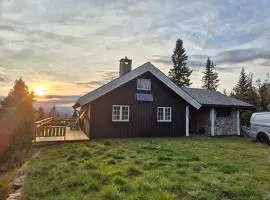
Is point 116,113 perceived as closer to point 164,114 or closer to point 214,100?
point 164,114

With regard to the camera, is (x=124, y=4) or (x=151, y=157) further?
(x=124, y=4)

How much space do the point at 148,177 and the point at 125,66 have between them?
13025 millimetres

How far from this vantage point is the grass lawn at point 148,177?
5.23 m

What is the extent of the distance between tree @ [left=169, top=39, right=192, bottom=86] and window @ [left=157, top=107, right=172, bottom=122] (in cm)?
Result: 2791

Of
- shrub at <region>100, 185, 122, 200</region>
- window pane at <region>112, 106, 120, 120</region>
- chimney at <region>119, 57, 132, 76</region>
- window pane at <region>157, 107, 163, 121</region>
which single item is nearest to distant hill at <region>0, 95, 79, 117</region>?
window pane at <region>112, 106, 120, 120</region>

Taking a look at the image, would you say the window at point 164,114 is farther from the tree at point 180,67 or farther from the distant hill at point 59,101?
the tree at point 180,67

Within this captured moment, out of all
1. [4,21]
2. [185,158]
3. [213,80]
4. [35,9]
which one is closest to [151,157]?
[185,158]

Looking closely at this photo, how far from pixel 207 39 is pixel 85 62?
7758 millimetres

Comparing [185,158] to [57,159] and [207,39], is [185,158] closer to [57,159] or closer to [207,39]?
[57,159]

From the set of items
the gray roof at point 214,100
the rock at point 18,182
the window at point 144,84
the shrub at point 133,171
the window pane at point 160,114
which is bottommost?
the rock at point 18,182

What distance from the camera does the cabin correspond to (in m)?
15.1

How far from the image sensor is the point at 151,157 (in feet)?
29.3

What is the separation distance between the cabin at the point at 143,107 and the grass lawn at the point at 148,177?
19.6 feet

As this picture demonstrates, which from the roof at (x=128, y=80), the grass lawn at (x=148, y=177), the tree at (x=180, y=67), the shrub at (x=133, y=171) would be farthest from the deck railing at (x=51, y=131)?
the tree at (x=180, y=67)
